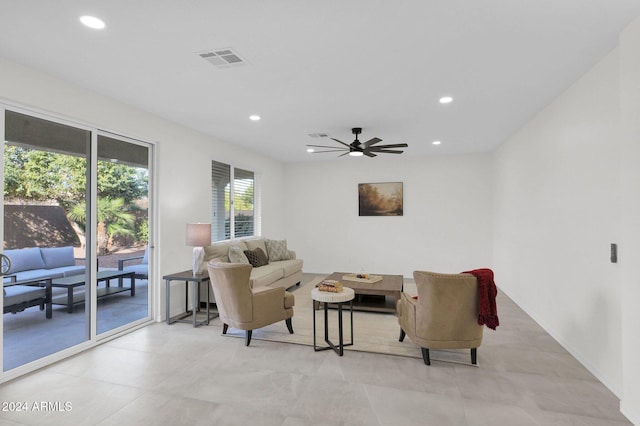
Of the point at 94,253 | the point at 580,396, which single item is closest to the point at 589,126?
the point at 580,396

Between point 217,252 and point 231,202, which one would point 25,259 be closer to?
point 217,252

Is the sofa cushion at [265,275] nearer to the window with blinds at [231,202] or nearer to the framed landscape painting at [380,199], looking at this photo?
the window with blinds at [231,202]

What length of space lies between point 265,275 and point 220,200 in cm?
183

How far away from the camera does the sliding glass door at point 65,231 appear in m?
2.97

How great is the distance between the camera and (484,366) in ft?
10.1

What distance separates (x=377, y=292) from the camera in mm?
4676

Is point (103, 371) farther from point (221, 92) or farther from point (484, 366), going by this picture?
point (484, 366)

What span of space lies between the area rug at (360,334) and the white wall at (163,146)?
133cm

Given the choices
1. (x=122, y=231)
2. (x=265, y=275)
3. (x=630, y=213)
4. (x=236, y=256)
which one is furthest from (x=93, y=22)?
(x=630, y=213)

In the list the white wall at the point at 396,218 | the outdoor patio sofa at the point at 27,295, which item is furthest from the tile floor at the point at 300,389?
the white wall at the point at 396,218

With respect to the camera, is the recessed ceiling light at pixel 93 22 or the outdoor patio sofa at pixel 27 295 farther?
the outdoor patio sofa at pixel 27 295

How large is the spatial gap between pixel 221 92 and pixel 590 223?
3.96m

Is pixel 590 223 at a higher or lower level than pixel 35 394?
higher

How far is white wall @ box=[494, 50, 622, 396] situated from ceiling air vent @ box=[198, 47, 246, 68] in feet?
10.4
